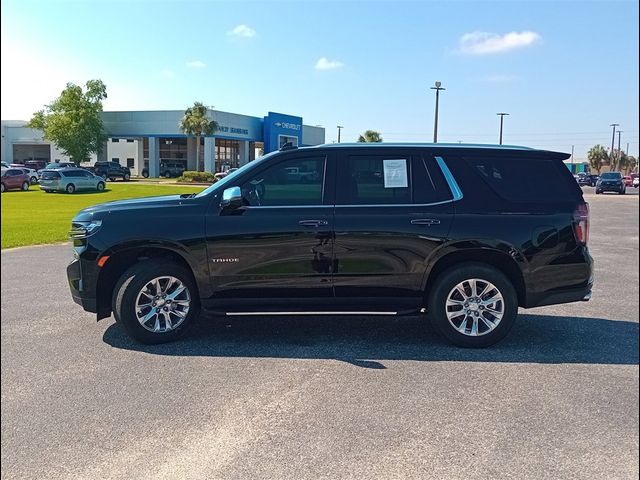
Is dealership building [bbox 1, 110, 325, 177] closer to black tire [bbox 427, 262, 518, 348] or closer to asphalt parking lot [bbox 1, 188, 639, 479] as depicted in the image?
asphalt parking lot [bbox 1, 188, 639, 479]

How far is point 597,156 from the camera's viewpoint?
93438mm

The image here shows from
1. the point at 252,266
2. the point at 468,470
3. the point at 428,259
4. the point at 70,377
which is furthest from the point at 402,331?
the point at 70,377

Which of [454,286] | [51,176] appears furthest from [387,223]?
[51,176]

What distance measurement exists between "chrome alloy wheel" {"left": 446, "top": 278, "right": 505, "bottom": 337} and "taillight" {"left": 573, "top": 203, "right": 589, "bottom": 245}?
0.93 meters

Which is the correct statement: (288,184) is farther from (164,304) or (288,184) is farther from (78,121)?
(78,121)

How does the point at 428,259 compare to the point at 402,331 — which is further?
the point at 402,331

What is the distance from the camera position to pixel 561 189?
198 inches

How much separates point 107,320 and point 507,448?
4298mm

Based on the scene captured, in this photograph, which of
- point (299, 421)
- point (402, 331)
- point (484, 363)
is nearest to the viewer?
point (299, 421)

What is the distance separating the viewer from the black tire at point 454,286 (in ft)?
16.1

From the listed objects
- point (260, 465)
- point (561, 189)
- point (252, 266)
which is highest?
point (561, 189)

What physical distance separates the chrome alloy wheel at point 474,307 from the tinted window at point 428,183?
0.83 metres

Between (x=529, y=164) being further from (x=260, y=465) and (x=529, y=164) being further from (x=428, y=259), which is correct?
(x=260, y=465)

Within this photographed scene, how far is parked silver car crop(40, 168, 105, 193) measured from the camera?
31797 millimetres
